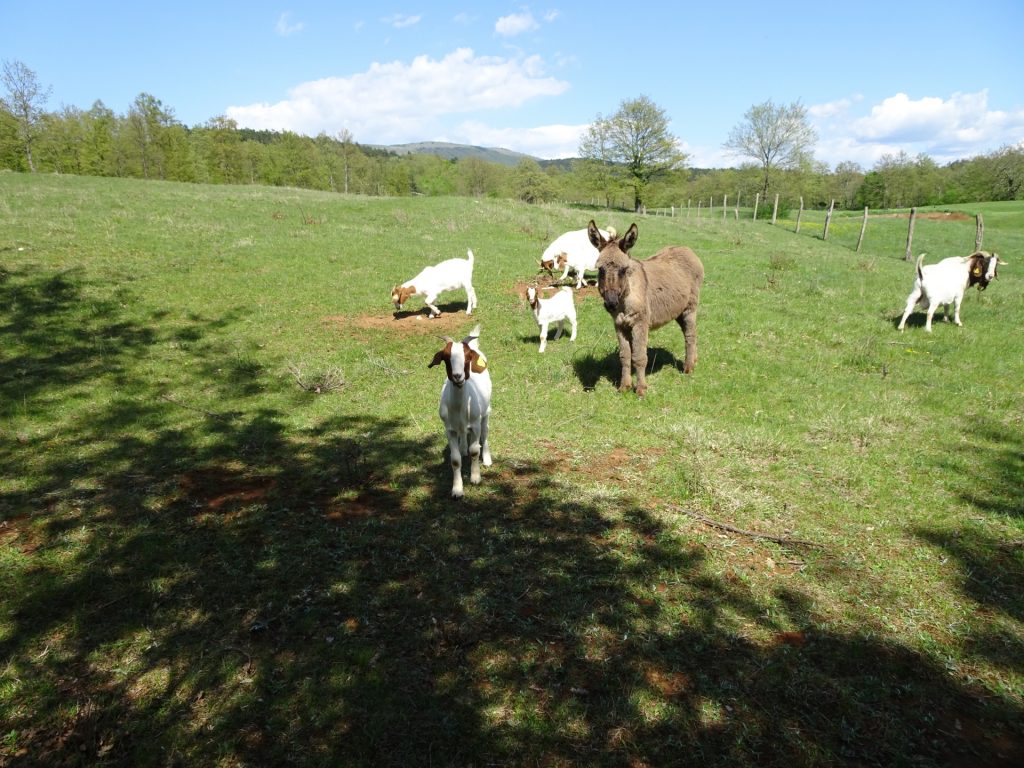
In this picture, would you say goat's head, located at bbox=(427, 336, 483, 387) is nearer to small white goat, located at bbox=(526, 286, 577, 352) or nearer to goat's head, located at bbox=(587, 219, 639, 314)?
goat's head, located at bbox=(587, 219, 639, 314)

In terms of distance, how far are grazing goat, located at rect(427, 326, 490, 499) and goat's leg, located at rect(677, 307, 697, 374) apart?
18.4 ft

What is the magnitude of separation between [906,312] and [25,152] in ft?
282

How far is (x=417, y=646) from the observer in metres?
4.28

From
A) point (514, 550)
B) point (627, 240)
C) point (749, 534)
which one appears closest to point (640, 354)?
point (627, 240)

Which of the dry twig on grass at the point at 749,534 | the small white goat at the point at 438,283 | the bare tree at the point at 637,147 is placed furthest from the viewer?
the bare tree at the point at 637,147

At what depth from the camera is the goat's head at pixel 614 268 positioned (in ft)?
28.9

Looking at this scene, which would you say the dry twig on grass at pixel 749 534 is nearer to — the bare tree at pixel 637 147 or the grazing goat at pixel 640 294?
the grazing goat at pixel 640 294

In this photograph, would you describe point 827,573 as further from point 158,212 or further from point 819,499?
point 158,212

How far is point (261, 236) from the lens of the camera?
74.6 feet

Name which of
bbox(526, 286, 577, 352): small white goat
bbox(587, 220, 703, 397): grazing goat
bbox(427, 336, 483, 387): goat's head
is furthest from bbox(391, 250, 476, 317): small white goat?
bbox(427, 336, 483, 387): goat's head

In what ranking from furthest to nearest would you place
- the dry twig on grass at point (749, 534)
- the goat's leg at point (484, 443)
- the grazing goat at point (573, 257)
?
the grazing goat at point (573, 257) → the goat's leg at point (484, 443) → the dry twig on grass at point (749, 534)

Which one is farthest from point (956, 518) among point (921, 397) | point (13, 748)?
point (13, 748)

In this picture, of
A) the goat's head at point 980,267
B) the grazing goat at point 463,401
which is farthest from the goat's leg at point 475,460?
the goat's head at point 980,267

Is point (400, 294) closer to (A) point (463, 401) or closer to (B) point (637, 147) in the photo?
(A) point (463, 401)
